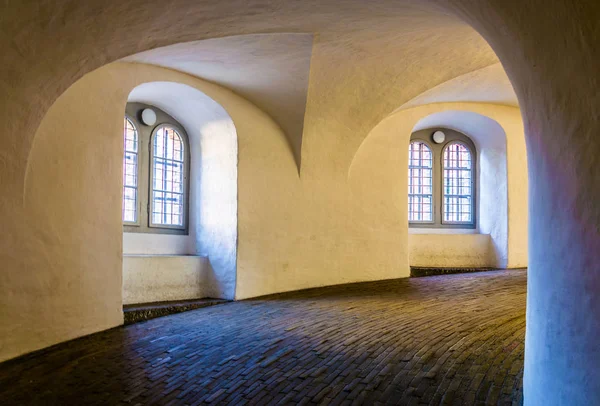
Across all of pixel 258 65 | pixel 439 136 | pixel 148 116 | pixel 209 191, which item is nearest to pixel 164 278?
pixel 209 191

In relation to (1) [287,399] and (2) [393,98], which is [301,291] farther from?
(1) [287,399]

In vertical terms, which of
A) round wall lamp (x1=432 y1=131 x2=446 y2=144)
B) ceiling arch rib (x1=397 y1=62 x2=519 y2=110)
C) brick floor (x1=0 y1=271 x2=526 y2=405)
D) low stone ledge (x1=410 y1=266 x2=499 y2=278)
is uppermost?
ceiling arch rib (x1=397 y1=62 x2=519 y2=110)

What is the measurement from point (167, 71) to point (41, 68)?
143 inches

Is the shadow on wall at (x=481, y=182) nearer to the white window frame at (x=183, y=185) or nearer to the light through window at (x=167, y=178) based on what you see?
the white window frame at (x=183, y=185)

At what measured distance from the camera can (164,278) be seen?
A: 9.61 m

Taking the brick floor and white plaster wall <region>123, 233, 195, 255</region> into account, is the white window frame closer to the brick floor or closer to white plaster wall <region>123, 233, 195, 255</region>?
white plaster wall <region>123, 233, 195, 255</region>

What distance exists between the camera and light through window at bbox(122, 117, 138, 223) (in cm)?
979

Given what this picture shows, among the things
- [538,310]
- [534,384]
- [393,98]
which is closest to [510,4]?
[538,310]

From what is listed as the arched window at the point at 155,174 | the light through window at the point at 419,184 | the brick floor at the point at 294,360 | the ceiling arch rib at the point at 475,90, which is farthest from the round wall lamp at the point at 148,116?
the light through window at the point at 419,184

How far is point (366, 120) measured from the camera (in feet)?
36.5

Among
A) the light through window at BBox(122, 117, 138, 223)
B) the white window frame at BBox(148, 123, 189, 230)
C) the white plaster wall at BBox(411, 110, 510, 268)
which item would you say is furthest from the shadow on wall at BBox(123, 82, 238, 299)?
the white plaster wall at BBox(411, 110, 510, 268)

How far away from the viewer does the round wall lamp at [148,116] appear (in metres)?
9.95

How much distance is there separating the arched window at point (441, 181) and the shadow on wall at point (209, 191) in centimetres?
572

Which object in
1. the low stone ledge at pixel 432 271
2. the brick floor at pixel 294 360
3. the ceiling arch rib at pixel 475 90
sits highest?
the ceiling arch rib at pixel 475 90
